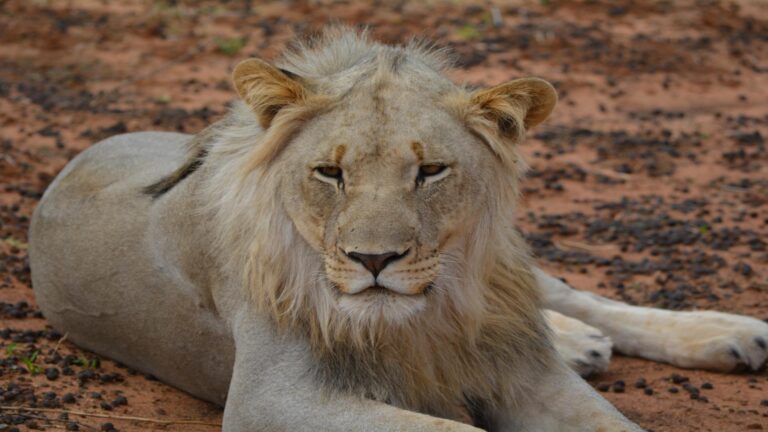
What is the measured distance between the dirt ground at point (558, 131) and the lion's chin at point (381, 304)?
46.5 inches

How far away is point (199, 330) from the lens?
461cm

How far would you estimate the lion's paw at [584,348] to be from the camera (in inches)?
200

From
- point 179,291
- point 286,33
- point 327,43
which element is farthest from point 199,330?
point 286,33

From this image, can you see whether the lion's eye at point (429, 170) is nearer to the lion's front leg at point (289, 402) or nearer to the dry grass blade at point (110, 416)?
the lion's front leg at point (289, 402)

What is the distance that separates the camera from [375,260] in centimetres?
346

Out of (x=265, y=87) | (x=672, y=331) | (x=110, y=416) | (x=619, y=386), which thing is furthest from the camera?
(x=672, y=331)

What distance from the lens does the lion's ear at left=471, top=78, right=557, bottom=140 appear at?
384cm

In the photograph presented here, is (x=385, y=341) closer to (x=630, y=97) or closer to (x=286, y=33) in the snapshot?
(x=630, y=97)

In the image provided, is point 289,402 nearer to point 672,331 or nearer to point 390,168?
point 390,168

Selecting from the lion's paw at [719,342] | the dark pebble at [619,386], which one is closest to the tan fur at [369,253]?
the dark pebble at [619,386]

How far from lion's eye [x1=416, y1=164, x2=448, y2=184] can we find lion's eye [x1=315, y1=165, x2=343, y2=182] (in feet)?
0.78

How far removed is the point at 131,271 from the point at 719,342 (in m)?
2.44

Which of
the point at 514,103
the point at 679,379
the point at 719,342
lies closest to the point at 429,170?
the point at 514,103

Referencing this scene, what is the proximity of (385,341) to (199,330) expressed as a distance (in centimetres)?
99
